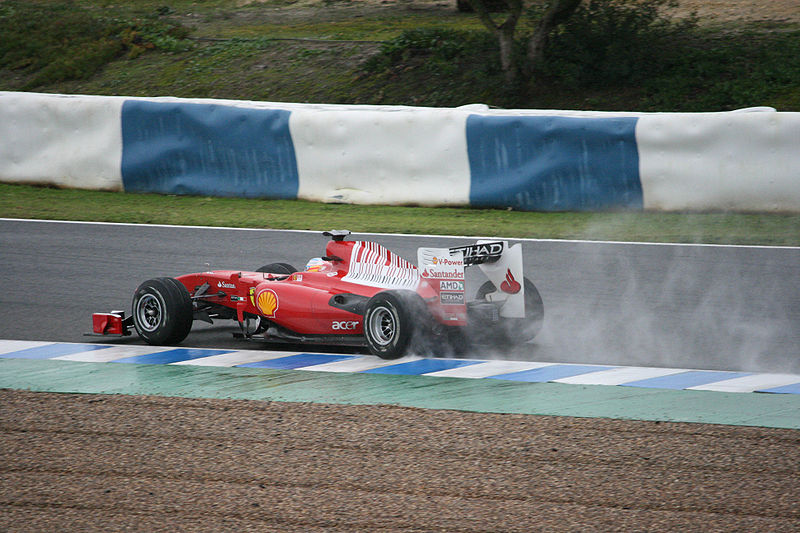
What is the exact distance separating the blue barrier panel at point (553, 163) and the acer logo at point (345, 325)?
533cm

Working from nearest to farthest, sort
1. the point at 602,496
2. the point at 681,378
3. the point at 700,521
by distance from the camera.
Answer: the point at 700,521
the point at 602,496
the point at 681,378

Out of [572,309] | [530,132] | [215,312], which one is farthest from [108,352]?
[530,132]

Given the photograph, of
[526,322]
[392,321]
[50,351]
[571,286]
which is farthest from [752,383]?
[50,351]

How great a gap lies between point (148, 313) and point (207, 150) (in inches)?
223

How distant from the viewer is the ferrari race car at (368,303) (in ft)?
20.7

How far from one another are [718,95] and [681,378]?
9972 mm

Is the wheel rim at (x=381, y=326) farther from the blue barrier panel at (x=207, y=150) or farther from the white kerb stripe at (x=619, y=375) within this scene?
the blue barrier panel at (x=207, y=150)

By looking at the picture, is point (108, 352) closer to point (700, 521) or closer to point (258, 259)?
point (258, 259)

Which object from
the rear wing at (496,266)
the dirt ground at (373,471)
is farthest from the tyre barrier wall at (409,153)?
the dirt ground at (373,471)

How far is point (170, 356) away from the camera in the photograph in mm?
6715

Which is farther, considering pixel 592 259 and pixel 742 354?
pixel 592 259

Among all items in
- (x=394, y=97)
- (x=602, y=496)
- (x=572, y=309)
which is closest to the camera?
(x=602, y=496)

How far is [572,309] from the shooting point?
7.62 meters

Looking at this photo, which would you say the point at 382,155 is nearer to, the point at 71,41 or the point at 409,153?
the point at 409,153
